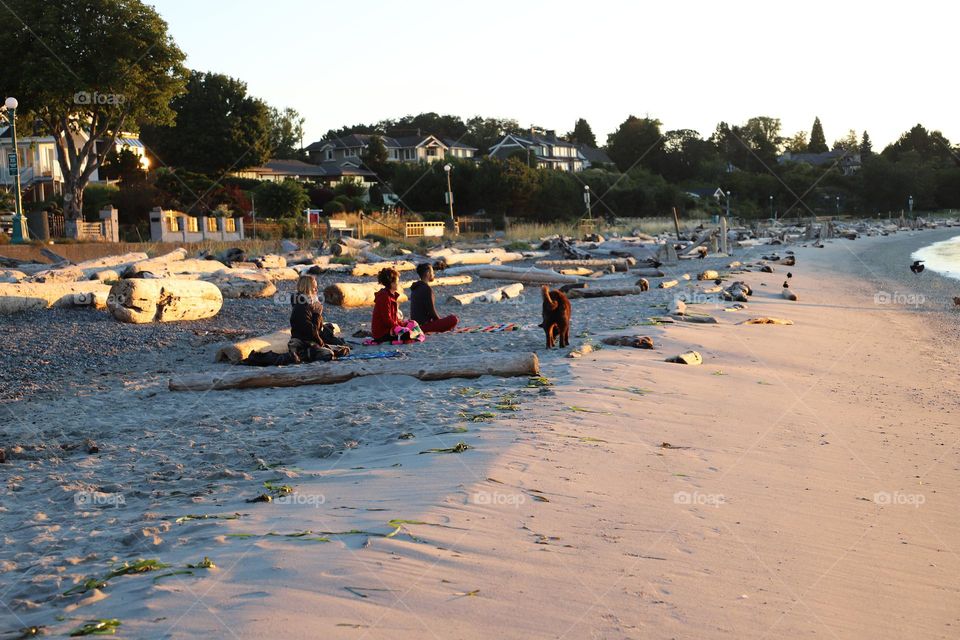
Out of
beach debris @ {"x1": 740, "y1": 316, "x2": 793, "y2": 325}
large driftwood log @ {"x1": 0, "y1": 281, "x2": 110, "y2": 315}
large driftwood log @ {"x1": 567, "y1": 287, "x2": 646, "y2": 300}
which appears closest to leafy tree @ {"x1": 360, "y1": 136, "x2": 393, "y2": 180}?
large driftwood log @ {"x1": 567, "y1": 287, "x2": 646, "y2": 300}

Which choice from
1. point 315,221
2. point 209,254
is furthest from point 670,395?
point 315,221

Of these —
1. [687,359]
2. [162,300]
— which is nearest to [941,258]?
[687,359]

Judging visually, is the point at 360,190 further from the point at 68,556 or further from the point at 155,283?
the point at 68,556

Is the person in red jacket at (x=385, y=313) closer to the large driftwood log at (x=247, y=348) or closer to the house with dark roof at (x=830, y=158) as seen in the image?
the large driftwood log at (x=247, y=348)

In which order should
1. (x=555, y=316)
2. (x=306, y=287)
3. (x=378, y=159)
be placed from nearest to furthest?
(x=306, y=287)
(x=555, y=316)
(x=378, y=159)

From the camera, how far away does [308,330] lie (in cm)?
1060

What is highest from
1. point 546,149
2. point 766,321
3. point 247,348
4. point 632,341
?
point 546,149

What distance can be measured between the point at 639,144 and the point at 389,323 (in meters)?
91.7

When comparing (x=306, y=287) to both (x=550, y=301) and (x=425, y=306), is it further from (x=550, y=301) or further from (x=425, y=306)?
(x=425, y=306)

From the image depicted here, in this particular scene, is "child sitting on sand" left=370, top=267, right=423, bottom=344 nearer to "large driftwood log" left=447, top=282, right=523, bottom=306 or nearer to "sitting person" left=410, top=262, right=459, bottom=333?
"sitting person" left=410, top=262, right=459, bottom=333

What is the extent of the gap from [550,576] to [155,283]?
38.0ft

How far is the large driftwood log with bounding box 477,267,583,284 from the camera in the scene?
22.4m

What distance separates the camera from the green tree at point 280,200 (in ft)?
157

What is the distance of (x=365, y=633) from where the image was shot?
3.35 meters
